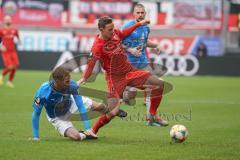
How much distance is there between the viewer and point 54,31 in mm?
39562

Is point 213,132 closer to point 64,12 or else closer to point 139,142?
point 139,142

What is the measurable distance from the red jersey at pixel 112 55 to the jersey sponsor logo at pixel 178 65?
20000mm

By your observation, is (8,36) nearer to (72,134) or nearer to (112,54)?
(112,54)

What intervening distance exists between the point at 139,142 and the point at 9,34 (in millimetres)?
15622

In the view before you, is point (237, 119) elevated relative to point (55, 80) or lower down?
lower down

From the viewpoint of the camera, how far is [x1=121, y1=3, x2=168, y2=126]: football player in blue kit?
13703 millimetres

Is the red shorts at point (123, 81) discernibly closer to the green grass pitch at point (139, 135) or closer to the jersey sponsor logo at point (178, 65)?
the green grass pitch at point (139, 135)

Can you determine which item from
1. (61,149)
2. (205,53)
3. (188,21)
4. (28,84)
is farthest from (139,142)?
(188,21)

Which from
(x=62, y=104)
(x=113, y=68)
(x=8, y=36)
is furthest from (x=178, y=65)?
(x=62, y=104)

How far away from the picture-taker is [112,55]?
12195 mm

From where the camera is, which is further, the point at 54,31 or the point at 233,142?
the point at 54,31

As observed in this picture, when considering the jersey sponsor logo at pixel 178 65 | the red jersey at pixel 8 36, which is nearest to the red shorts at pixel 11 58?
the red jersey at pixel 8 36

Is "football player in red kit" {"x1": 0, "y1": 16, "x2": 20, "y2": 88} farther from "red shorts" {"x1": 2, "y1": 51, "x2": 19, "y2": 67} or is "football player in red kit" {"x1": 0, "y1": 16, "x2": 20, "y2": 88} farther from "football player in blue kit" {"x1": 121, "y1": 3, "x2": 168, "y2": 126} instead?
"football player in blue kit" {"x1": 121, "y1": 3, "x2": 168, "y2": 126}

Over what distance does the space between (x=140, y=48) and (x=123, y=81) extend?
2001 mm
